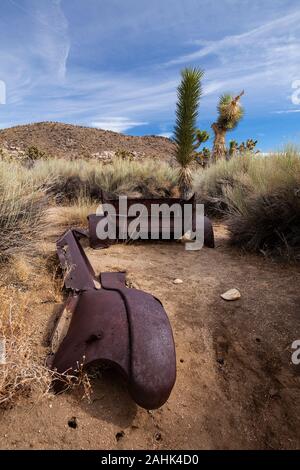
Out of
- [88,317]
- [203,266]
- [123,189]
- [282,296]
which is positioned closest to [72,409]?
[88,317]

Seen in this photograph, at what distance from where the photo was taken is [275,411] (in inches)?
78.2

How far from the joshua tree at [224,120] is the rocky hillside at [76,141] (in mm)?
15923

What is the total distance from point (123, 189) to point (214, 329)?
7792 mm

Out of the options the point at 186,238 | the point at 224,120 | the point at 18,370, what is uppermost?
the point at 224,120

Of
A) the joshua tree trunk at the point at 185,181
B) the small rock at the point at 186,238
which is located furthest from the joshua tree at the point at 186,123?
the small rock at the point at 186,238

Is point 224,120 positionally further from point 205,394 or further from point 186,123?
point 205,394

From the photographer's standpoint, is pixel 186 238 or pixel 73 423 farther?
pixel 186 238

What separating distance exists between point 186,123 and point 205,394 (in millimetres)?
9944

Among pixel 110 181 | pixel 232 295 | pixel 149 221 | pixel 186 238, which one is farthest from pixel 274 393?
pixel 110 181

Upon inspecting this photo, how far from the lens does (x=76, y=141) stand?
122 ft

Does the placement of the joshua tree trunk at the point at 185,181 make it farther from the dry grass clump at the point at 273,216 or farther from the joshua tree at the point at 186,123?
the dry grass clump at the point at 273,216

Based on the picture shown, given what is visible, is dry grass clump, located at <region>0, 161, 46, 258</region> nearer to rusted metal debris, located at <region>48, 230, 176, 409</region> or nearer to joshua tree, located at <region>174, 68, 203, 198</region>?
rusted metal debris, located at <region>48, 230, 176, 409</region>

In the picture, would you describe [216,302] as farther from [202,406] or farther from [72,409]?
[72,409]

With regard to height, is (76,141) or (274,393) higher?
(76,141)
